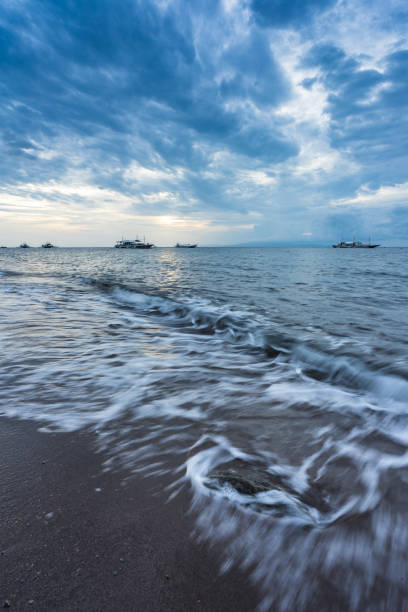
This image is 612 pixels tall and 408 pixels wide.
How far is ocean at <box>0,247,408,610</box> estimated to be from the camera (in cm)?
161

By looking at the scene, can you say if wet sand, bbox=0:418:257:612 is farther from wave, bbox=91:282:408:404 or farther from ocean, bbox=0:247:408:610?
wave, bbox=91:282:408:404

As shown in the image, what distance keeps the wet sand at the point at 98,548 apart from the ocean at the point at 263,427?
135 millimetres

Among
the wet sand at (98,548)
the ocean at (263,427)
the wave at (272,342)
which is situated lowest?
the wave at (272,342)

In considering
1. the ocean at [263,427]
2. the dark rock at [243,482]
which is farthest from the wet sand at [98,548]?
the dark rock at [243,482]

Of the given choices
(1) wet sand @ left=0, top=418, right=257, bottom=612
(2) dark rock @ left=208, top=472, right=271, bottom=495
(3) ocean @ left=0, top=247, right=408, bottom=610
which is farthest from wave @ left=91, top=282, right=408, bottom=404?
(1) wet sand @ left=0, top=418, right=257, bottom=612

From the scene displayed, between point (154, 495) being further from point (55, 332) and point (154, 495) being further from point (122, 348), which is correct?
point (55, 332)

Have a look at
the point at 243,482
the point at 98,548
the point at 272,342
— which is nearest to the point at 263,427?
the point at 243,482

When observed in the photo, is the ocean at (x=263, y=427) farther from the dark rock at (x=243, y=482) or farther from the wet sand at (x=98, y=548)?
the wet sand at (x=98, y=548)

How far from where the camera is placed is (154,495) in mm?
2023

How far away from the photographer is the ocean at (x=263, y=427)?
1606mm

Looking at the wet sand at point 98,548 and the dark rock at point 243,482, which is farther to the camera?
the dark rock at point 243,482

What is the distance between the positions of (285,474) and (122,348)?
425 cm

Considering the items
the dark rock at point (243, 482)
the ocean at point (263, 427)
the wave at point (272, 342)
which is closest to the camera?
the ocean at point (263, 427)

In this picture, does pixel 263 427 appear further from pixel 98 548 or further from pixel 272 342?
pixel 272 342
